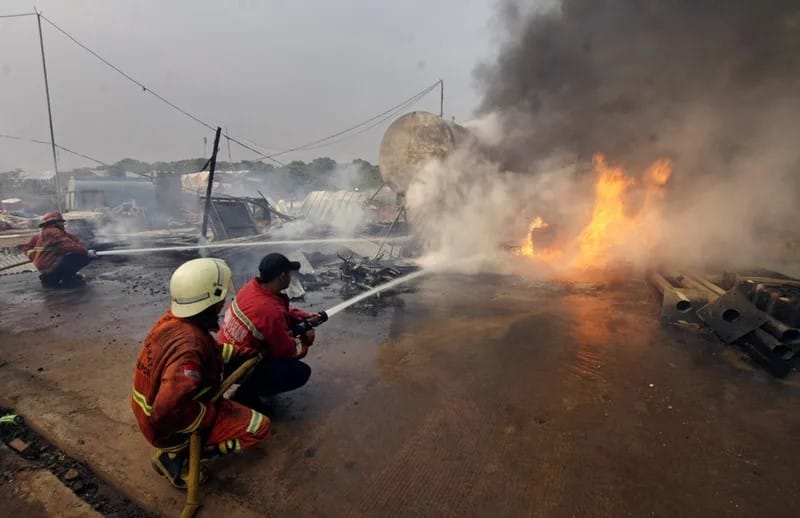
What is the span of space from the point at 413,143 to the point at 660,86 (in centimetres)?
656

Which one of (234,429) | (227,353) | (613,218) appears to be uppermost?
(613,218)

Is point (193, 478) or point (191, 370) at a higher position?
point (191, 370)

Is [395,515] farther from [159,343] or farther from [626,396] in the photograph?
[626,396]

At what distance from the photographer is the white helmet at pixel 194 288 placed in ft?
7.93

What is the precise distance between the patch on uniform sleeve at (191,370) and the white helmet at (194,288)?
0.33 m

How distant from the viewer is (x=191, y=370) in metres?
2.23

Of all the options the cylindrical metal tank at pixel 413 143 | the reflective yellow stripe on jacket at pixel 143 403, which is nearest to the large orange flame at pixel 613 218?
the cylindrical metal tank at pixel 413 143

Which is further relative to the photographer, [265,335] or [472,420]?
[472,420]

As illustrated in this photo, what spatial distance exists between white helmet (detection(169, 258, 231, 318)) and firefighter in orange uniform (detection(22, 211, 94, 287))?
23.8ft

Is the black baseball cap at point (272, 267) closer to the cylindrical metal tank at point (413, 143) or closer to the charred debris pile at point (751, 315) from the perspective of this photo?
the charred debris pile at point (751, 315)

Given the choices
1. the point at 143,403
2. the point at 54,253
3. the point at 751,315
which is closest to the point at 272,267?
the point at 143,403

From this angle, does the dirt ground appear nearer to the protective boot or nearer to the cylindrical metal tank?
the protective boot

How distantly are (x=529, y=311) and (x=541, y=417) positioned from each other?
3.10 metres

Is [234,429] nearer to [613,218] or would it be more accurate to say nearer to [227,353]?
[227,353]
